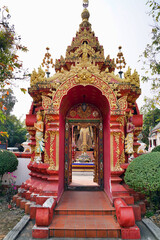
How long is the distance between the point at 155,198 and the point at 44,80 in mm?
6018

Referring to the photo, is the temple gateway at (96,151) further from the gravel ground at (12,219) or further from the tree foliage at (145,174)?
the tree foliage at (145,174)

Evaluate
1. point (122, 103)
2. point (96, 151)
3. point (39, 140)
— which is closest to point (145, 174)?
point (122, 103)

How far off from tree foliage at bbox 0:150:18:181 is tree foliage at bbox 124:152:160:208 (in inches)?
237

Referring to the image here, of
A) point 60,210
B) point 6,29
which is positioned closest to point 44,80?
point 6,29

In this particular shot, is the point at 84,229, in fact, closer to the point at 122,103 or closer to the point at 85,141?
the point at 122,103

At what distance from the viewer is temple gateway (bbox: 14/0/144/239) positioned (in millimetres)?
4732

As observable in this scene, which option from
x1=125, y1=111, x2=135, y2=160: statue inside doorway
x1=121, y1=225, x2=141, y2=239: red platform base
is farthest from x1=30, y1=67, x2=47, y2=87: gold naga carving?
x1=121, y1=225, x2=141, y2=239: red platform base

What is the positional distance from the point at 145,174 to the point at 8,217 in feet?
16.3

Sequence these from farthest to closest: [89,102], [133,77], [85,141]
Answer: [85,141], [89,102], [133,77]

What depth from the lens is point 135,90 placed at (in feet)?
23.4

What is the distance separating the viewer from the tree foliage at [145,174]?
5.06 meters

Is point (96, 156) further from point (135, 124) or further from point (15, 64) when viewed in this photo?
point (15, 64)

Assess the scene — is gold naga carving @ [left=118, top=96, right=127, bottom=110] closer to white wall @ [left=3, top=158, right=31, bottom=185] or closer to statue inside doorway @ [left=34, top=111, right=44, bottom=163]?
statue inside doorway @ [left=34, top=111, right=44, bottom=163]

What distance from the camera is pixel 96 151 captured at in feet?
27.7
